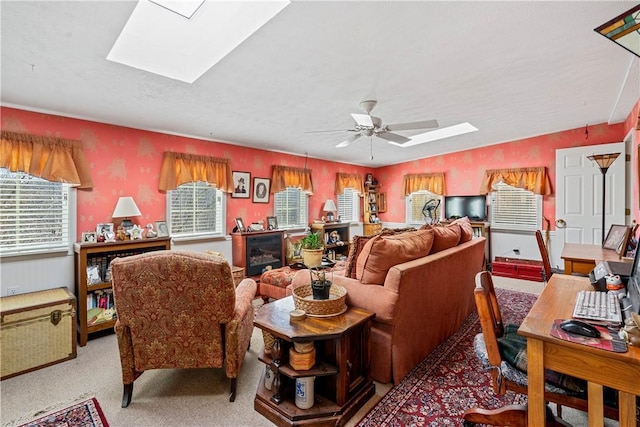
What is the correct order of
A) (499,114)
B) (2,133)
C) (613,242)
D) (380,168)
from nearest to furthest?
(2,133) < (613,242) < (499,114) < (380,168)

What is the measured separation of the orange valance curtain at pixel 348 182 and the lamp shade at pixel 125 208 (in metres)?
4.22

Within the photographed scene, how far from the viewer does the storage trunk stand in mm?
2361

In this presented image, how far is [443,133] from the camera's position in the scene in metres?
5.00

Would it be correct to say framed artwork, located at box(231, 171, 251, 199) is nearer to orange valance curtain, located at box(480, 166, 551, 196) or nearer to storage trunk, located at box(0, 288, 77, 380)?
storage trunk, located at box(0, 288, 77, 380)

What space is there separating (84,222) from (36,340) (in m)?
1.36

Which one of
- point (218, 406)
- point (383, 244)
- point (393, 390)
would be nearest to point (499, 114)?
point (383, 244)

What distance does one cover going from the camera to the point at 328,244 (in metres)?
6.05

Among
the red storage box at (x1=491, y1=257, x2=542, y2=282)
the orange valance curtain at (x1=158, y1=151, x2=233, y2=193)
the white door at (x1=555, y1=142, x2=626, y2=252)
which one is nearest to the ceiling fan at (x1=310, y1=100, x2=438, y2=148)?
the orange valance curtain at (x1=158, y1=151, x2=233, y2=193)

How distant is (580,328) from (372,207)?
6.52 meters

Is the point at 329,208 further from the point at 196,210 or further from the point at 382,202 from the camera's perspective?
the point at 196,210

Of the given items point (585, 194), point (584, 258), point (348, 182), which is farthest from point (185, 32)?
point (585, 194)

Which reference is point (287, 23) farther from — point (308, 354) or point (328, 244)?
point (328, 244)

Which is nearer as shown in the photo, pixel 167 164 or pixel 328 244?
pixel 167 164

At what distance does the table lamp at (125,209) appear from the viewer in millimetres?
3422
